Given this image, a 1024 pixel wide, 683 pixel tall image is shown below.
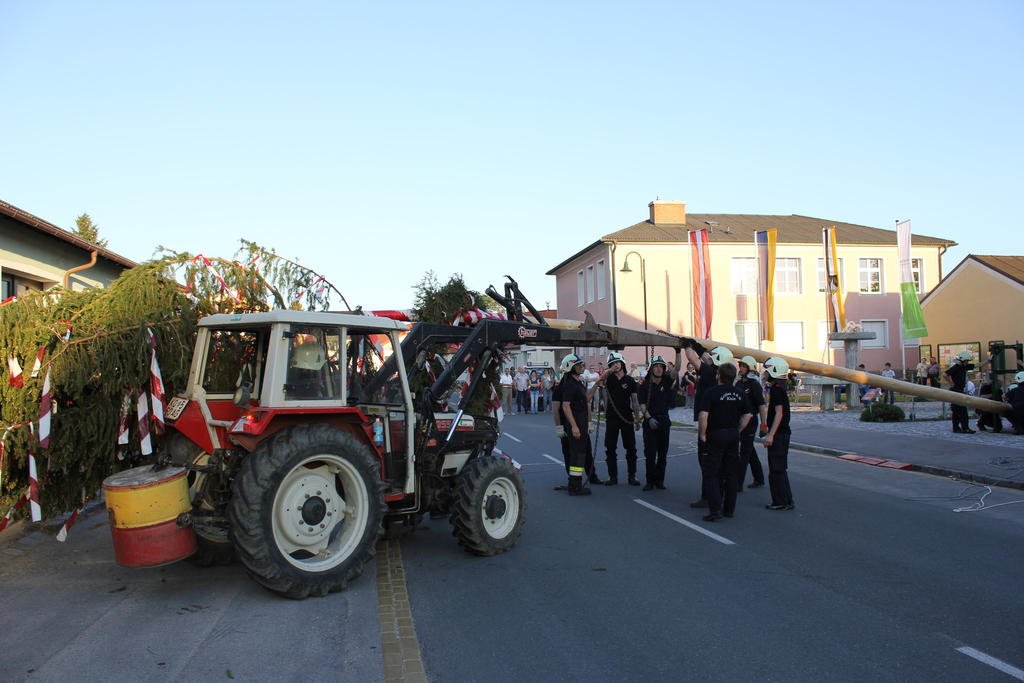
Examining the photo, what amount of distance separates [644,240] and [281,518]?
35.6 metres

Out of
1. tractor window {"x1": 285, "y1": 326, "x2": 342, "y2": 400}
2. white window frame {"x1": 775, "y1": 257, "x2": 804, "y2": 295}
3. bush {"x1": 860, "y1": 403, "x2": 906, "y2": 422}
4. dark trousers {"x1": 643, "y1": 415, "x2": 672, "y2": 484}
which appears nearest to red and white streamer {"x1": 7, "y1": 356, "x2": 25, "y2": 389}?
tractor window {"x1": 285, "y1": 326, "x2": 342, "y2": 400}

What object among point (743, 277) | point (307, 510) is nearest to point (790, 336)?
point (743, 277)

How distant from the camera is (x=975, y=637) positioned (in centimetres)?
475

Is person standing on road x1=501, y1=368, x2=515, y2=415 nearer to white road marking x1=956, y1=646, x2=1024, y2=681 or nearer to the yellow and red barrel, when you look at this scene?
the yellow and red barrel

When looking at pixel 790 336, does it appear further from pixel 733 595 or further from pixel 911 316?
pixel 733 595

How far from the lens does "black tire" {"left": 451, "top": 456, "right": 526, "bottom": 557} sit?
6.77 metres

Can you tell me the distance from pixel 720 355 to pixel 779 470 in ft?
6.17

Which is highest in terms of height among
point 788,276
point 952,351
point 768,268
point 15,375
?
point 788,276

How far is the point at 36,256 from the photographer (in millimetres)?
12398

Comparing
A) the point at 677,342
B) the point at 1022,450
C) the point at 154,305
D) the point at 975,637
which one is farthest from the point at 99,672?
the point at 1022,450

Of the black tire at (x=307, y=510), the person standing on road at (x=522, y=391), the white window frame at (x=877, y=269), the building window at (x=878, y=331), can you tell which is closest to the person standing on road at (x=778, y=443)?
the black tire at (x=307, y=510)

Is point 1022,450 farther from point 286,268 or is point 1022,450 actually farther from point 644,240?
point 644,240

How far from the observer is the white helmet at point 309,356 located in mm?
5975

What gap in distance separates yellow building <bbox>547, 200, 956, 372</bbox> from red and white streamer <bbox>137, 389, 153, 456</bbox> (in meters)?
33.4
